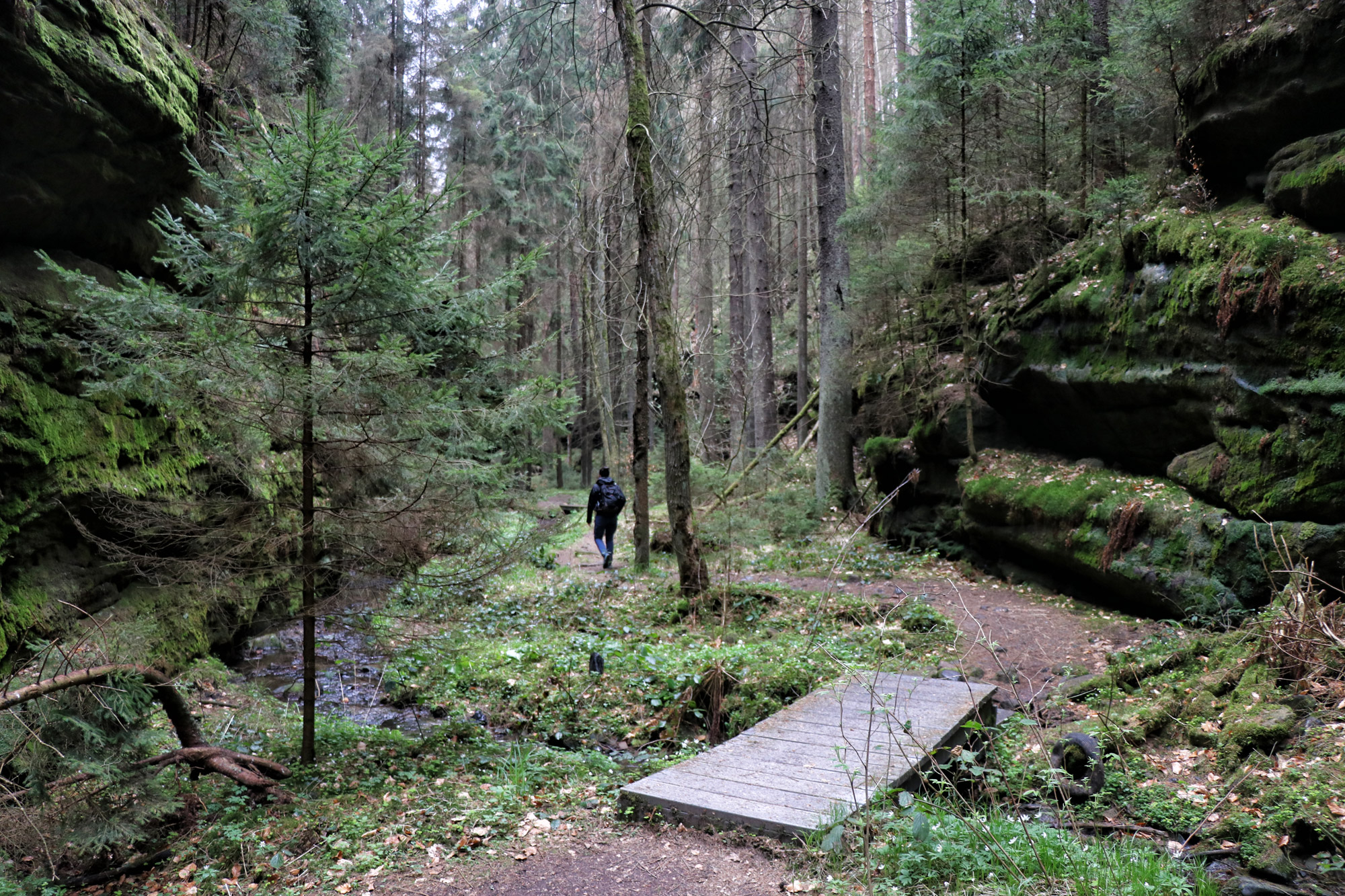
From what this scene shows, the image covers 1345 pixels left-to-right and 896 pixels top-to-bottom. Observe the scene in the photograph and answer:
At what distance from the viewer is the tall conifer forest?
14.4 ft

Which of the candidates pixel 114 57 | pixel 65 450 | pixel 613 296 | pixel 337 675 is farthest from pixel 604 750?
pixel 613 296

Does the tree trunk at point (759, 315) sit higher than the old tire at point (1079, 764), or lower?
higher

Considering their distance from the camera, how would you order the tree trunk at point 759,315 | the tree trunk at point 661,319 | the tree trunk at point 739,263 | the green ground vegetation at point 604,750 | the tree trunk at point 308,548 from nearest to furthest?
1. the green ground vegetation at point 604,750
2. the tree trunk at point 308,548
3. the tree trunk at point 661,319
4. the tree trunk at point 739,263
5. the tree trunk at point 759,315

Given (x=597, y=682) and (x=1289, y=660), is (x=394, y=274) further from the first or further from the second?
(x=1289, y=660)

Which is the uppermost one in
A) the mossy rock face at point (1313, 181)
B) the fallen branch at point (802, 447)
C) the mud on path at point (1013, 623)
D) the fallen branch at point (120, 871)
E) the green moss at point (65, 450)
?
the mossy rock face at point (1313, 181)

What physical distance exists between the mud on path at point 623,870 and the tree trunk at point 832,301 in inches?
475

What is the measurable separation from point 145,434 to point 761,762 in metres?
8.08

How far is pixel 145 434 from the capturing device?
8.91m

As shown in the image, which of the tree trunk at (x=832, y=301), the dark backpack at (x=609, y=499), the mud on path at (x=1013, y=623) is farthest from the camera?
the tree trunk at (x=832, y=301)

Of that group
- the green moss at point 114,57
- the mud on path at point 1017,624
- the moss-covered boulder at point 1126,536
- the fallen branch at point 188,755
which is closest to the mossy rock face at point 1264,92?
the moss-covered boulder at point 1126,536

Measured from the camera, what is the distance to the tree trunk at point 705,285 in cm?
1252

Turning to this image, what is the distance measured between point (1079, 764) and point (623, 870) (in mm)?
3359

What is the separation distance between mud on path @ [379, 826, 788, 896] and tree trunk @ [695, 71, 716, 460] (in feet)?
27.7

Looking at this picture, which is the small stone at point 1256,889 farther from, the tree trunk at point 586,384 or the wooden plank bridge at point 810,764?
the tree trunk at point 586,384
